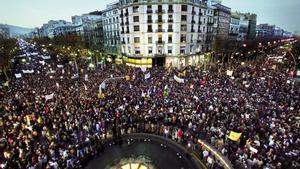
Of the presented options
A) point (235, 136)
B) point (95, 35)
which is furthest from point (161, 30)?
point (235, 136)

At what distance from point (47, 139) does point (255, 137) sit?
56.6 feet

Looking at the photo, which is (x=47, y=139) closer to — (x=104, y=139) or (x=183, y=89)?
(x=104, y=139)

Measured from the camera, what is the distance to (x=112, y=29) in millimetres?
55312

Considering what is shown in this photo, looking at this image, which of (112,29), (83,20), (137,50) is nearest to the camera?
(137,50)

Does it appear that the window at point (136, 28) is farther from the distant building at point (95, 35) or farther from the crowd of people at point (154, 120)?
the crowd of people at point (154, 120)

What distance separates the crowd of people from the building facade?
1134 inches

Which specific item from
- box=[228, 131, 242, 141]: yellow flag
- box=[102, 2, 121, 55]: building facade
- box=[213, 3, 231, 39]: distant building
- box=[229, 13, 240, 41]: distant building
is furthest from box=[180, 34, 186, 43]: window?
box=[228, 131, 242, 141]: yellow flag

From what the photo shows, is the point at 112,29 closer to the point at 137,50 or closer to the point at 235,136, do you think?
the point at 137,50

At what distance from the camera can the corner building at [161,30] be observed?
145 ft

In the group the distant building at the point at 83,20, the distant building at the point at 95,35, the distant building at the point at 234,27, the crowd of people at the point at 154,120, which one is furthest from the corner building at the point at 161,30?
the distant building at the point at 234,27

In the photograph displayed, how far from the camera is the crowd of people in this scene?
13570 millimetres

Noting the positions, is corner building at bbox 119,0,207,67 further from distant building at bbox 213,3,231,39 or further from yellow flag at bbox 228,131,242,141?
yellow flag at bbox 228,131,242,141

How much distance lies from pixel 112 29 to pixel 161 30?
56.7 ft

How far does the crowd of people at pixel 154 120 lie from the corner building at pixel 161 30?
19719 millimetres
